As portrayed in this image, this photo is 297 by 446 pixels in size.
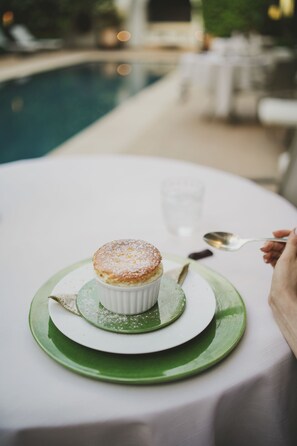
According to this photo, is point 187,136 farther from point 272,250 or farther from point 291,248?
point 291,248

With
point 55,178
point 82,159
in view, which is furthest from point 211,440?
point 82,159

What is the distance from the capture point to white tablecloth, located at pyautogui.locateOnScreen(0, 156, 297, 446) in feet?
1.64

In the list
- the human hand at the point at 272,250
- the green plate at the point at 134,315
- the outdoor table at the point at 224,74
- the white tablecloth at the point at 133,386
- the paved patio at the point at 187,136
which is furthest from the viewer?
the outdoor table at the point at 224,74

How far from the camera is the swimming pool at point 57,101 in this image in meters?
4.79

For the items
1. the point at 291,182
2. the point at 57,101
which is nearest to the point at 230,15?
the point at 57,101

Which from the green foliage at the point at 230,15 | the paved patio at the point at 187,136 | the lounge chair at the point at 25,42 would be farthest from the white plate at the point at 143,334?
the lounge chair at the point at 25,42

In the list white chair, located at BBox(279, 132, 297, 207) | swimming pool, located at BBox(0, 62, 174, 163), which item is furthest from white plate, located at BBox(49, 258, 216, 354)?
swimming pool, located at BBox(0, 62, 174, 163)

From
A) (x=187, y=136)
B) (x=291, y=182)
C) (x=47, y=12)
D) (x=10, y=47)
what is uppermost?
(x=47, y=12)

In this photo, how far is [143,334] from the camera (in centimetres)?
59

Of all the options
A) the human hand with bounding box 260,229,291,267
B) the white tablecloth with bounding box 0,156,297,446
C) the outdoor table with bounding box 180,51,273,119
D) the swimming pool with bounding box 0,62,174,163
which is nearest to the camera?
the white tablecloth with bounding box 0,156,297,446

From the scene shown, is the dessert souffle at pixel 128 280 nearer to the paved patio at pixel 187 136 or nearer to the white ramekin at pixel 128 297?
the white ramekin at pixel 128 297

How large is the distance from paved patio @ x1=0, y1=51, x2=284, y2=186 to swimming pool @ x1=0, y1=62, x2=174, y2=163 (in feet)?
1.20

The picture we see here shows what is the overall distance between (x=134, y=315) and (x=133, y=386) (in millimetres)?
123

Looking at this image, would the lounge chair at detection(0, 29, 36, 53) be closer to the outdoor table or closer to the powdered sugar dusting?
the outdoor table
